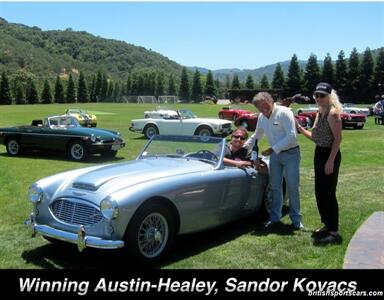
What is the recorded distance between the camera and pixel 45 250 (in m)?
5.79

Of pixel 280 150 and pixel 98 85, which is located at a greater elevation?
pixel 98 85

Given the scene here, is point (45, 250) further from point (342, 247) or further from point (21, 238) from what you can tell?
point (342, 247)

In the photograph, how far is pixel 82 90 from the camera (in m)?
92.5

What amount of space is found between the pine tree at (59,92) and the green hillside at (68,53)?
43388 mm

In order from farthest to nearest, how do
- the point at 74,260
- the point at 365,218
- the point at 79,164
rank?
1. the point at 79,164
2. the point at 365,218
3. the point at 74,260

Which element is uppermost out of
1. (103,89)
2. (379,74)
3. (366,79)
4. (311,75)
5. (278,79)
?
(311,75)

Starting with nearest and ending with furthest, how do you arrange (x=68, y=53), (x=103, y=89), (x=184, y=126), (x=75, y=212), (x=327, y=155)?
(x=75, y=212)
(x=327, y=155)
(x=184, y=126)
(x=103, y=89)
(x=68, y=53)

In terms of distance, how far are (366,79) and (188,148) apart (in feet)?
262

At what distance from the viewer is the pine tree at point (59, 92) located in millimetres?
87062

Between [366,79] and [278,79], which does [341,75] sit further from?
[278,79]

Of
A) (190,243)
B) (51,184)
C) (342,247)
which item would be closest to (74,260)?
(51,184)

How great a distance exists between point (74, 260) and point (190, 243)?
1432 millimetres
